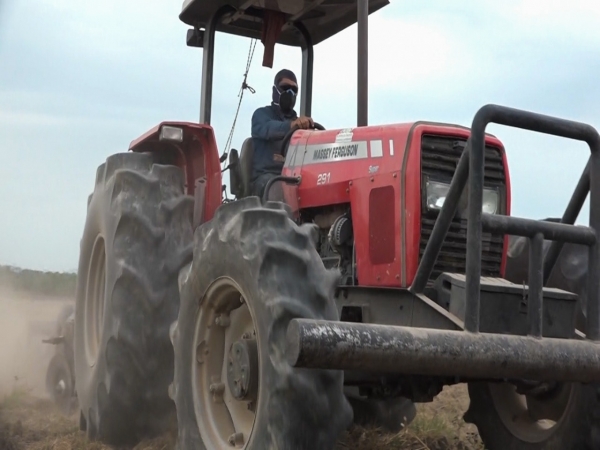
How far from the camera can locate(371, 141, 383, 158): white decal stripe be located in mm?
4203

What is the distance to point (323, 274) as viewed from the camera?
3.35 meters

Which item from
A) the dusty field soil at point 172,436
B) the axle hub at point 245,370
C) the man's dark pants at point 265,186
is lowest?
the dusty field soil at point 172,436

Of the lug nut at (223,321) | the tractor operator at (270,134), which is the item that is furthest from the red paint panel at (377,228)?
the tractor operator at (270,134)

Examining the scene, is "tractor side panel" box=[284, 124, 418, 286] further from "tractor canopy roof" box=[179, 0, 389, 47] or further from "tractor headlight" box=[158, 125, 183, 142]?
"tractor canopy roof" box=[179, 0, 389, 47]

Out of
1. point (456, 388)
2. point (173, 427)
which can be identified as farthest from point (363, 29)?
point (456, 388)

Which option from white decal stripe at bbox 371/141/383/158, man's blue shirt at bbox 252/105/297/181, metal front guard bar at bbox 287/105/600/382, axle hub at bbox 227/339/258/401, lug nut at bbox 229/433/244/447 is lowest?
lug nut at bbox 229/433/244/447

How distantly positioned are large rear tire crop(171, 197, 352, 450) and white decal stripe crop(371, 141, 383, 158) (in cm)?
74

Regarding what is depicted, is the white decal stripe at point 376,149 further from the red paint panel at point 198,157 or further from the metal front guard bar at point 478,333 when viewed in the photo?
the red paint panel at point 198,157

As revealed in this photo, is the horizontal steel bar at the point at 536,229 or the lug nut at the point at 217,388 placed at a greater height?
the horizontal steel bar at the point at 536,229

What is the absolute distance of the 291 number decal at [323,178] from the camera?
4.49 meters

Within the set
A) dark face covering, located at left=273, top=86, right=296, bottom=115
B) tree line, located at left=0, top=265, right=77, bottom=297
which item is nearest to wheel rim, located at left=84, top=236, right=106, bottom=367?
dark face covering, located at left=273, top=86, right=296, bottom=115

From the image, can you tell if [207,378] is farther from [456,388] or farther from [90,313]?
[456,388]

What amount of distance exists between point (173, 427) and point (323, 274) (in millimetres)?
1789

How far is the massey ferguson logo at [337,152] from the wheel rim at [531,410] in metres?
1.56
